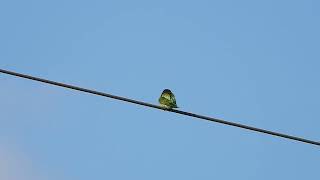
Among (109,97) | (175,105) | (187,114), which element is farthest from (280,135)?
(175,105)

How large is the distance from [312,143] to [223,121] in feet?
4.14

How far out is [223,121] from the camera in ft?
40.8

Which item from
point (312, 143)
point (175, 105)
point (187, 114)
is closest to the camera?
point (312, 143)

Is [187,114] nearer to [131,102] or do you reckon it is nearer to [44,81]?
[131,102]

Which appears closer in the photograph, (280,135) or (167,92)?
(280,135)

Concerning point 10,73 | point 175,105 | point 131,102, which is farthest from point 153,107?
point 175,105

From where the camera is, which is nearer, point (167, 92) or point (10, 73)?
point (10, 73)

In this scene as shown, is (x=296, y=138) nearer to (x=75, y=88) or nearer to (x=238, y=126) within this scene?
(x=238, y=126)

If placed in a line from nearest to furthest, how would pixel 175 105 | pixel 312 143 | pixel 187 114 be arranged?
pixel 312 143, pixel 187 114, pixel 175 105

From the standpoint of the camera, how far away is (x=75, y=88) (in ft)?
41.1

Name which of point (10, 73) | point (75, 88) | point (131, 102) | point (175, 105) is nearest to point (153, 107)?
point (131, 102)

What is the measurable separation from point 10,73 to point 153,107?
2.05 m

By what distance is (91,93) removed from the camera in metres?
12.6

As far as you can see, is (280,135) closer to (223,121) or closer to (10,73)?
(223,121)
